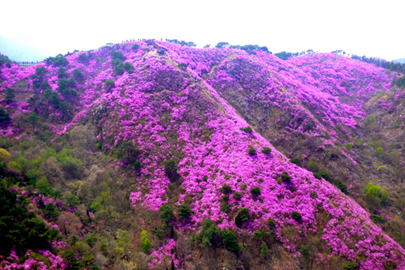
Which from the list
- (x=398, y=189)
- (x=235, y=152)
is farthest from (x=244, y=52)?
(x=398, y=189)

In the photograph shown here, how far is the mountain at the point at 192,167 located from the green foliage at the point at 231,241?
131 mm

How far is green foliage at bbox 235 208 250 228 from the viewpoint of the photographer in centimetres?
2383

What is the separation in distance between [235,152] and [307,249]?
58.3ft

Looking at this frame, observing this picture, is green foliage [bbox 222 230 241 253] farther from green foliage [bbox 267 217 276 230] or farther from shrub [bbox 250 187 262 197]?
shrub [bbox 250 187 262 197]

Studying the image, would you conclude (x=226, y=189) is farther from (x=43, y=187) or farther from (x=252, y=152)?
(x=43, y=187)

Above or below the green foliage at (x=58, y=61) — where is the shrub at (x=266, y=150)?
below

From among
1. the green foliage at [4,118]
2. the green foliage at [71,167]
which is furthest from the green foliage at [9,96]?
the green foliage at [71,167]

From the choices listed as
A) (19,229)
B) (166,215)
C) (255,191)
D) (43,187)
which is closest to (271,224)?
(255,191)

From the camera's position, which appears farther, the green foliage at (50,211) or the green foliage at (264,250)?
the green foliage at (264,250)

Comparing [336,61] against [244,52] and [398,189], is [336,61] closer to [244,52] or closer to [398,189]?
[244,52]

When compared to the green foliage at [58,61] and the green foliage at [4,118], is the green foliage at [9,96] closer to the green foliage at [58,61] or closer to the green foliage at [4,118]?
the green foliage at [4,118]

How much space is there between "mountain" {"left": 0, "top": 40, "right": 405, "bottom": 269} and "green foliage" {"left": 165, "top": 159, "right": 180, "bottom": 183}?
0.83 feet

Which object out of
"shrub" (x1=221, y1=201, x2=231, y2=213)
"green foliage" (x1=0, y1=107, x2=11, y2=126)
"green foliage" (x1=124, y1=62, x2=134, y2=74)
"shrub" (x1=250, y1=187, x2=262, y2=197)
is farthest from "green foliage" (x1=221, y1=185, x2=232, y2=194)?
"green foliage" (x1=124, y1=62, x2=134, y2=74)

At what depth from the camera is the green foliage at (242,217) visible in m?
23.8
